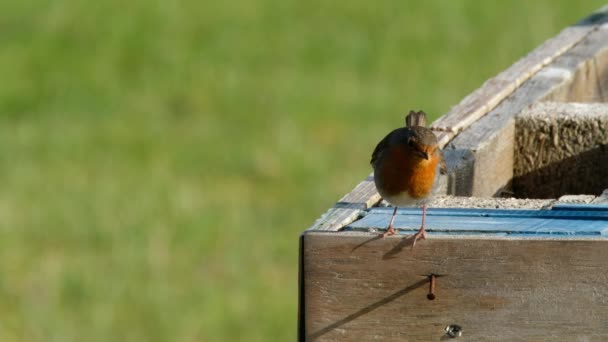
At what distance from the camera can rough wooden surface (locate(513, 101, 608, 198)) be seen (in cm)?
375

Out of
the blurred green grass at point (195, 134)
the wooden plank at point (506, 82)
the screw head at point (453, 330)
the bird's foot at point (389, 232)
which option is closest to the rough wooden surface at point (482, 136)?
the wooden plank at point (506, 82)

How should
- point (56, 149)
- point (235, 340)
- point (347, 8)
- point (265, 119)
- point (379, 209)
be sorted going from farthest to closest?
point (347, 8)
point (265, 119)
point (56, 149)
point (235, 340)
point (379, 209)

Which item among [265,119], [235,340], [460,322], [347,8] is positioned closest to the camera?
[460,322]

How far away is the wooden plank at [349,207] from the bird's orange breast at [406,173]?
0.05 meters

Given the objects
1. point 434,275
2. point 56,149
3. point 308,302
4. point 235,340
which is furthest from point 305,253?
point 56,149

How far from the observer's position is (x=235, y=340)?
7715 millimetres

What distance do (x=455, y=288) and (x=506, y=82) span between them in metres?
1.89

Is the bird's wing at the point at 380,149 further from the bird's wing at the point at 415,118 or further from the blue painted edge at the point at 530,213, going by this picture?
the blue painted edge at the point at 530,213

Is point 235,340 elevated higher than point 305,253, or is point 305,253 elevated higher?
point 305,253

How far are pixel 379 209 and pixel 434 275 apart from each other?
19.6 inches

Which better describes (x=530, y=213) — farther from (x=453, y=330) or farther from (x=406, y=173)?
(x=406, y=173)

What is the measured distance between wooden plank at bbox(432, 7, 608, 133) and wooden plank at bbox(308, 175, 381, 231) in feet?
1.69

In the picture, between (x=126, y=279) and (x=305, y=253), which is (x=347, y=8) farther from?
(x=305, y=253)

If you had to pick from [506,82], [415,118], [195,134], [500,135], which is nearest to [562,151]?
[500,135]
